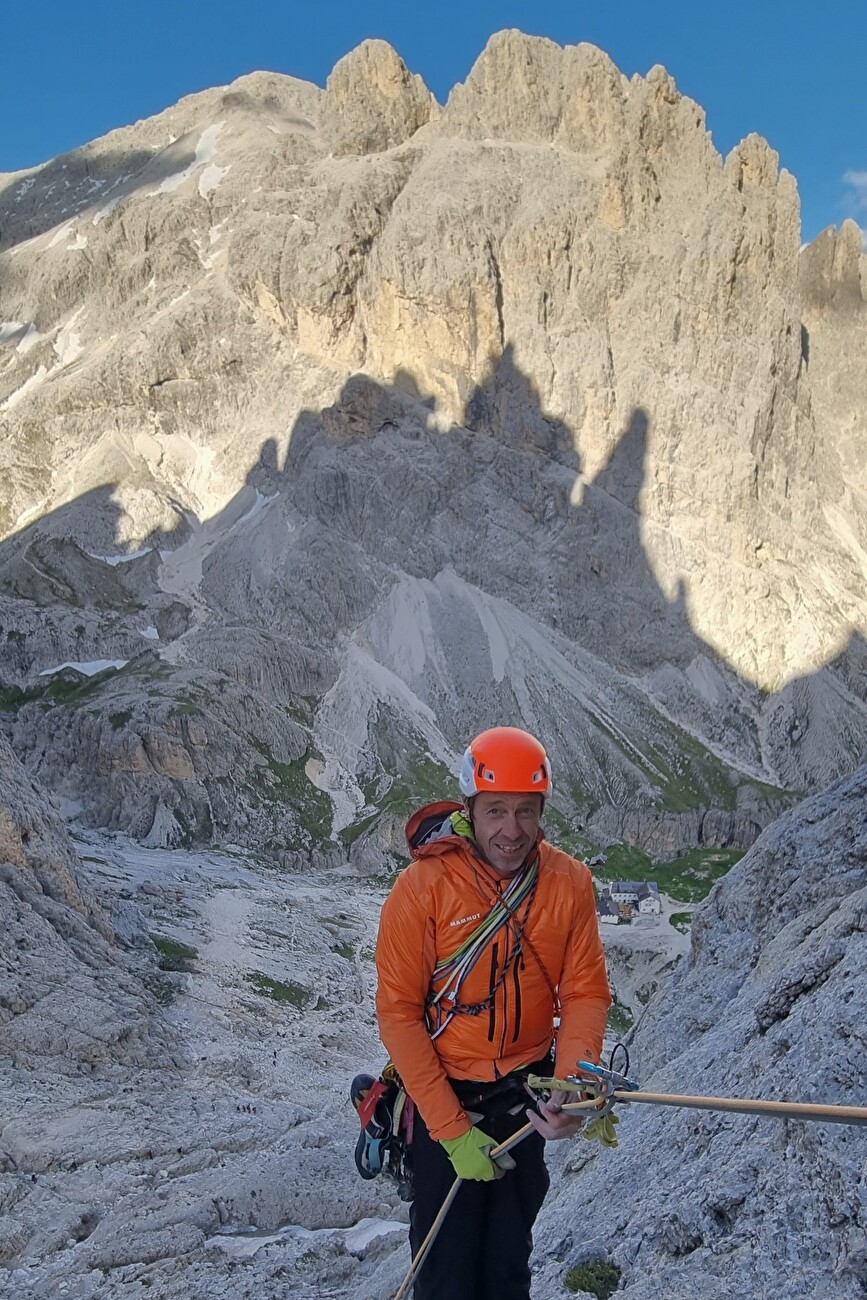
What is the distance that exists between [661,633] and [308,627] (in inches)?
1818

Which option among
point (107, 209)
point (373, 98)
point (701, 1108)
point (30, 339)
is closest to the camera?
point (701, 1108)

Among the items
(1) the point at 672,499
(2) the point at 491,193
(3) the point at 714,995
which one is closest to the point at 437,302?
(2) the point at 491,193

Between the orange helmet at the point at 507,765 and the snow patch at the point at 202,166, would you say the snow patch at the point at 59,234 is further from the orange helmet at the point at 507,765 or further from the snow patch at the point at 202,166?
the orange helmet at the point at 507,765

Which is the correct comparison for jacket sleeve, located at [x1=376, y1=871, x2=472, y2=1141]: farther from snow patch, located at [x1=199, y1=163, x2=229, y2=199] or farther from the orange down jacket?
snow patch, located at [x1=199, y1=163, x2=229, y2=199]

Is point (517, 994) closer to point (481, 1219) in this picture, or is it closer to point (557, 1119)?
point (557, 1119)

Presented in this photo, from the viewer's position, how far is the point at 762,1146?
19.8ft

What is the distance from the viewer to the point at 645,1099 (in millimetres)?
4695

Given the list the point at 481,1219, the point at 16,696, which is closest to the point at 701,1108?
the point at 481,1219

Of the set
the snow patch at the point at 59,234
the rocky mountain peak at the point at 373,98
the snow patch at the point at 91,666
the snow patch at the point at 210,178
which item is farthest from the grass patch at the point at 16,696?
the snow patch at the point at 59,234

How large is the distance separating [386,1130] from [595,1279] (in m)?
1.97

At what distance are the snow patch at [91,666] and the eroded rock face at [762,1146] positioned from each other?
84.2 metres

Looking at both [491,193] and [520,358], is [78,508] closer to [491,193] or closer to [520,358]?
[520,358]

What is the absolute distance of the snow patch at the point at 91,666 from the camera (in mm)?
87000

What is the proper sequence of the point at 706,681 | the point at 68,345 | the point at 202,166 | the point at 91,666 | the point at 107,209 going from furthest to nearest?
the point at 107,209 → the point at 202,166 → the point at 68,345 → the point at 706,681 → the point at 91,666
